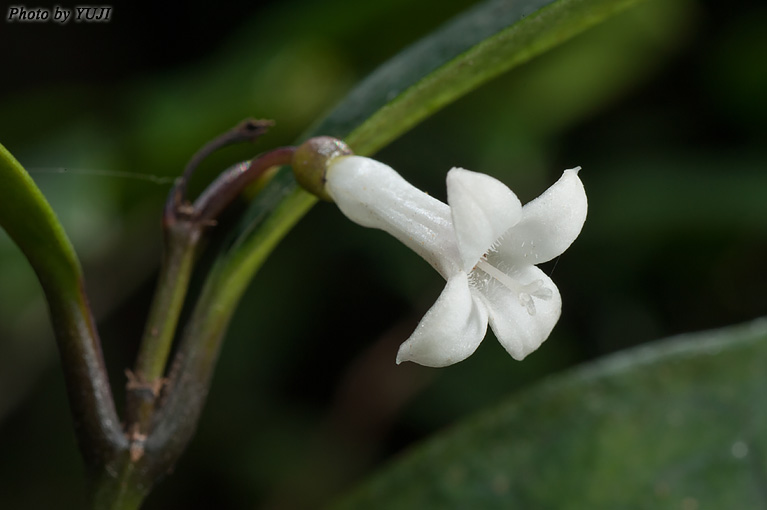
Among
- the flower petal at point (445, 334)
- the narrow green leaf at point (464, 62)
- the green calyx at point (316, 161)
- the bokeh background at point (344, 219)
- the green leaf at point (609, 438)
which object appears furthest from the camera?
the bokeh background at point (344, 219)

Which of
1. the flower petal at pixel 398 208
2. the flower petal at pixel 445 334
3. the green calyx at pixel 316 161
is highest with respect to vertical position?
the green calyx at pixel 316 161

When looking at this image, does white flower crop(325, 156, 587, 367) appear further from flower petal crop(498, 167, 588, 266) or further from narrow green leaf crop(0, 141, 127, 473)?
narrow green leaf crop(0, 141, 127, 473)

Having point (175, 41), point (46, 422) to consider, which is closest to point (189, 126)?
point (175, 41)

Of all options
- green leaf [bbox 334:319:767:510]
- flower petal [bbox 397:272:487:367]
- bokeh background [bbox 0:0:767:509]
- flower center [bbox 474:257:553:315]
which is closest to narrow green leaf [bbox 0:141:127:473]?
flower petal [bbox 397:272:487:367]

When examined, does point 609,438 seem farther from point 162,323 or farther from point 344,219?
point 344,219

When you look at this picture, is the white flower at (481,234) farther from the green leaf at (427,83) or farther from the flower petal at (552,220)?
the green leaf at (427,83)

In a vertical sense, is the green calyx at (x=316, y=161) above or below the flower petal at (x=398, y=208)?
above

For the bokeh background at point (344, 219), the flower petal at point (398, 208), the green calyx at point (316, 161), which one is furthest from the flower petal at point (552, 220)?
the bokeh background at point (344, 219)
